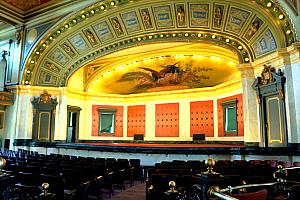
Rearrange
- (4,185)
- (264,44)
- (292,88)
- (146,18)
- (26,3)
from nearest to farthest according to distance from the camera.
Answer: (4,185), (292,88), (264,44), (146,18), (26,3)

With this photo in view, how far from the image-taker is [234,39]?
36.9 ft

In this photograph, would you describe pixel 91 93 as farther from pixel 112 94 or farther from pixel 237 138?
pixel 237 138

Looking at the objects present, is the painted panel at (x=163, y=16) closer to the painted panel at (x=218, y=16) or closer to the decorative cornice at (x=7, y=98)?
the painted panel at (x=218, y=16)

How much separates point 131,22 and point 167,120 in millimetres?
7202

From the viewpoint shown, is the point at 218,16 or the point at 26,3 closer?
the point at 218,16

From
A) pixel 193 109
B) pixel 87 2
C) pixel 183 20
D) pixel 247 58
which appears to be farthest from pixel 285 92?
pixel 87 2

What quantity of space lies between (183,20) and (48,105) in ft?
30.5

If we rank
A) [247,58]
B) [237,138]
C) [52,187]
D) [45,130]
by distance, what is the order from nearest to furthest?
[52,187], [247,58], [237,138], [45,130]

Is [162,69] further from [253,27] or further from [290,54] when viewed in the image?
[290,54]

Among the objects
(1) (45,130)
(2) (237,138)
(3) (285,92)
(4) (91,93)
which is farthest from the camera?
(4) (91,93)

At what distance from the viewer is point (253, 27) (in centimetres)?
1015

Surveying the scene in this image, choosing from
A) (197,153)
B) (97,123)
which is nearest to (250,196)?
(197,153)

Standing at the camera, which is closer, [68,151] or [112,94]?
[68,151]

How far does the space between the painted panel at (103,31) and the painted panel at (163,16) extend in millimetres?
2736
